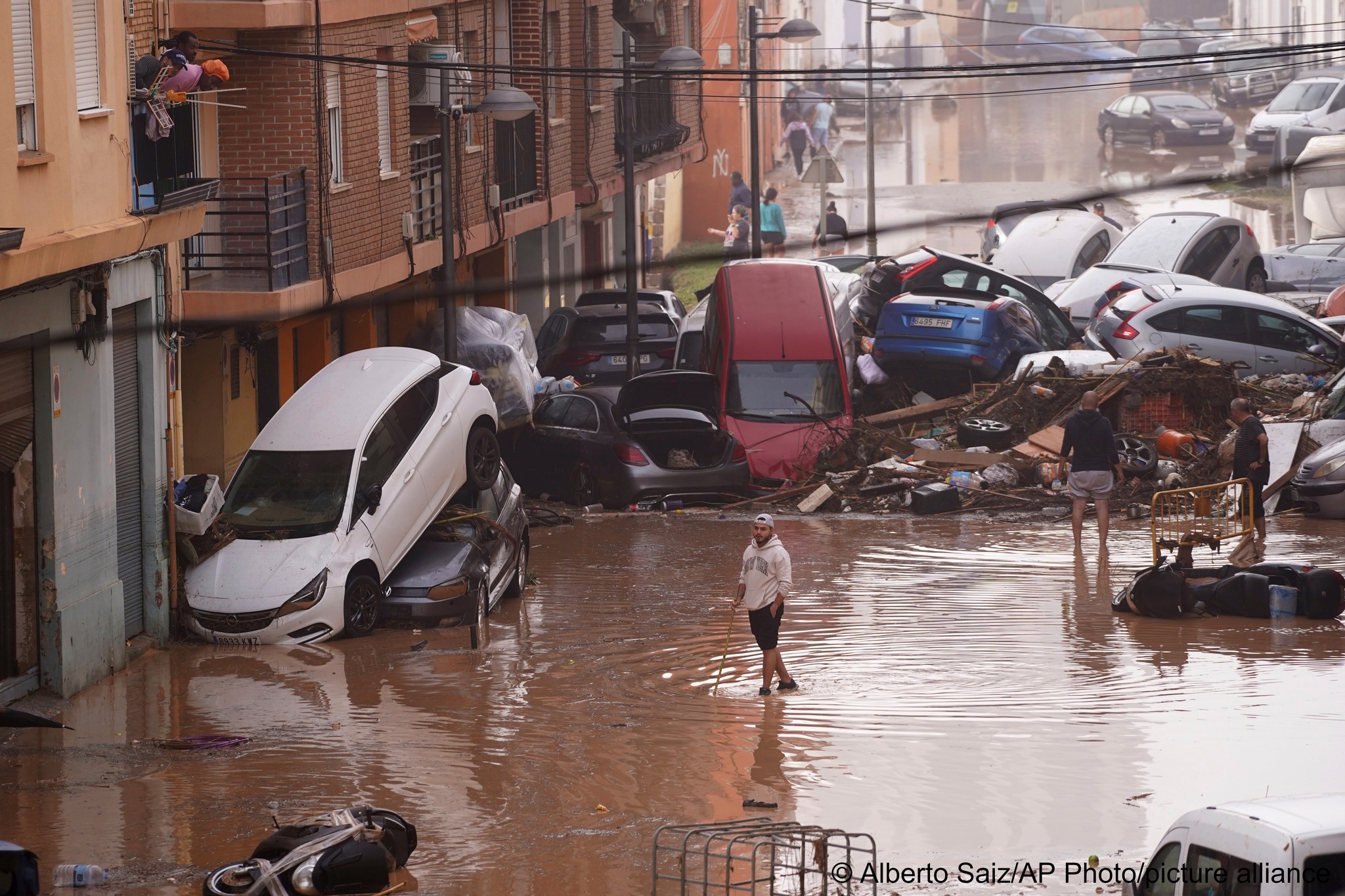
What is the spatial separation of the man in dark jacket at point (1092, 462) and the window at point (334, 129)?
386 inches

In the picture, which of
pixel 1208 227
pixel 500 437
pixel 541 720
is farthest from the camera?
pixel 1208 227

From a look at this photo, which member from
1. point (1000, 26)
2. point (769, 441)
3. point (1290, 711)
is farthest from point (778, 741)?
point (1000, 26)

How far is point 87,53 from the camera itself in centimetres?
1407

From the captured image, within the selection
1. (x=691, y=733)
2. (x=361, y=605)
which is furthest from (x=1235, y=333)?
(x=691, y=733)

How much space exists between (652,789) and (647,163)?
2756cm

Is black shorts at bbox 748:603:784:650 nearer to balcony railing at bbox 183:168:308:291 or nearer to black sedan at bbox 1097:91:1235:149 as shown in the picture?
balcony railing at bbox 183:168:308:291

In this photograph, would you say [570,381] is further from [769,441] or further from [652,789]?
[652,789]

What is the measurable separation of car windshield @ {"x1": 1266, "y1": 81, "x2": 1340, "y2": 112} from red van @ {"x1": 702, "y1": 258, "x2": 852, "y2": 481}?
25164mm

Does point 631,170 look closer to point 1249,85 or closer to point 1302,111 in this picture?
point 1302,111

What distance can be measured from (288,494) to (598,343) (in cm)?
1289

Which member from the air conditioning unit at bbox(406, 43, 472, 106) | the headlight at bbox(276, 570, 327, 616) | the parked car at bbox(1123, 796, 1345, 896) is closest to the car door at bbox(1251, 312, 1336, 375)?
the air conditioning unit at bbox(406, 43, 472, 106)

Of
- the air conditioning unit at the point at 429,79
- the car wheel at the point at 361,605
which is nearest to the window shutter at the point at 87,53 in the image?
the car wheel at the point at 361,605

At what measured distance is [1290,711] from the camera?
12.0 meters

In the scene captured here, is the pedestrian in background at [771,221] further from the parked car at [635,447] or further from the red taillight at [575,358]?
the parked car at [635,447]
